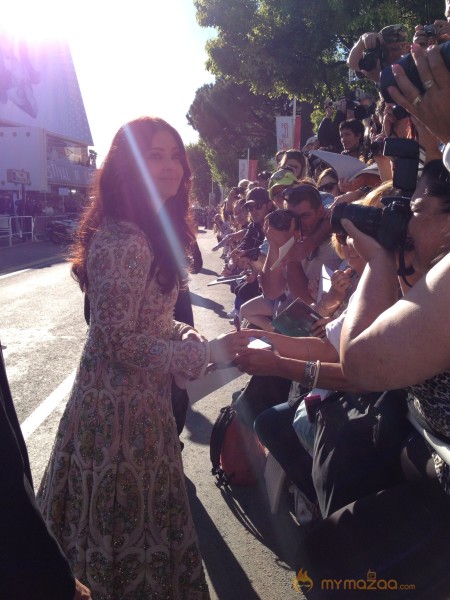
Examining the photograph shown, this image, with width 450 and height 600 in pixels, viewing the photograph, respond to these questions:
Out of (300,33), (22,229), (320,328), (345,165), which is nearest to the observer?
(320,328)

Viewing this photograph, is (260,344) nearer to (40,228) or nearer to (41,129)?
(40,228)

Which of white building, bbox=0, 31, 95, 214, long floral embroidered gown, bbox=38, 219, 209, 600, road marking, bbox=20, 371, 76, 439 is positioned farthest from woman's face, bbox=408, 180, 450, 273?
white building, bbox=0, 31, 95, 214

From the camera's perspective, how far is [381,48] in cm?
414

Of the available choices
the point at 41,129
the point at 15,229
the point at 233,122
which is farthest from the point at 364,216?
the point at 233,122

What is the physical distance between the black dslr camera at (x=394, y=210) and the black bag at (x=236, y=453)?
6.53ft

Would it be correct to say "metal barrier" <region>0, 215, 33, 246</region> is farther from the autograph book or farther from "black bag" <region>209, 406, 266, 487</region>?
the autograph book

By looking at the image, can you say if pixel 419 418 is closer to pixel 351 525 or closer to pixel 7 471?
pixel 351 525

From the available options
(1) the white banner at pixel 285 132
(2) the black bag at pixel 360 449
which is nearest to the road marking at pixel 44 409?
(2) the black bag at pixel 360 449

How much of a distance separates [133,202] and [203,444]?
2.48m

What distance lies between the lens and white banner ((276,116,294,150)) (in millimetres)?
12891

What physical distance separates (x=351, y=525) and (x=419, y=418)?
348mm

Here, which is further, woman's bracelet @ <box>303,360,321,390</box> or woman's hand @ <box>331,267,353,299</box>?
woman's hand @ <box>331,267,353,299</box>

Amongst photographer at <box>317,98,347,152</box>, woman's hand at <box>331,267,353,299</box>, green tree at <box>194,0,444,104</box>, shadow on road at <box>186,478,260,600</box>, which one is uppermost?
green tree at <box>194,0,444,104</box>

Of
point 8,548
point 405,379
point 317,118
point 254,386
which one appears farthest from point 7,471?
point 317,118
